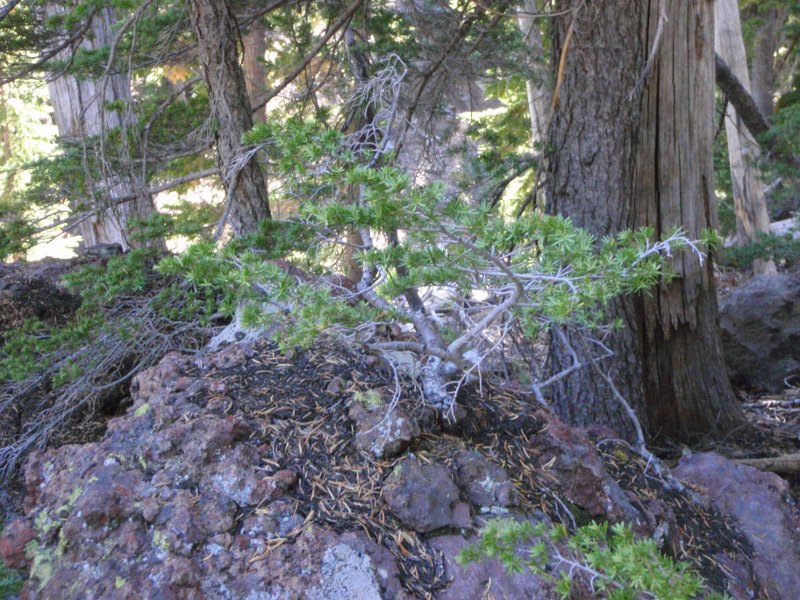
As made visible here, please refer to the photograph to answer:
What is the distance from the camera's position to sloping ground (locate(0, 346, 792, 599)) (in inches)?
91.8

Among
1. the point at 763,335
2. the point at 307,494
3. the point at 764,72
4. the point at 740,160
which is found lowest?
the point at 763,335

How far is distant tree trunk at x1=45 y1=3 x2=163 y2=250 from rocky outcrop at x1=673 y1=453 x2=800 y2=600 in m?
3.70

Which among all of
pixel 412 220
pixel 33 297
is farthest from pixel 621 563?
pixel 33 297

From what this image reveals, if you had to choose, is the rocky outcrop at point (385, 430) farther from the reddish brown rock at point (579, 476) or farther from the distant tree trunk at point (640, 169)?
the distant tree trunk at point (640, 169)

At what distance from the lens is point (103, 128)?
4848 millimetres

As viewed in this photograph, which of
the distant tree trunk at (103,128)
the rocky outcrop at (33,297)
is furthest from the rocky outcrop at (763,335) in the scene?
the rocky outcrop at (33,297)

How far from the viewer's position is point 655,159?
5098mm

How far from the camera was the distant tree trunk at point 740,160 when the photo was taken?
12031 mm

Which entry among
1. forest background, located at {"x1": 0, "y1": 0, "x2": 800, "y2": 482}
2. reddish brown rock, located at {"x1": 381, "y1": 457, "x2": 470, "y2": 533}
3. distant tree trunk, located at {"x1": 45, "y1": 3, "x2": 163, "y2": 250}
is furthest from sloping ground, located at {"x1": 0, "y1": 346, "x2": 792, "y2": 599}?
distant tree trunk, located at {"x1": 45, "y1": 3, "x2": 163, "y2": 250}

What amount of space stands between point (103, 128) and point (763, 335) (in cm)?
671

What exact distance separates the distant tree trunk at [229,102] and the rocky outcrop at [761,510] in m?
3.18

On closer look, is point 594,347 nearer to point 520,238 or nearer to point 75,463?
point 520,238

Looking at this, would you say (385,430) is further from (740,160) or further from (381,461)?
(740,160)

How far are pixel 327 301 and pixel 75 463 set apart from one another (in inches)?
47.3
